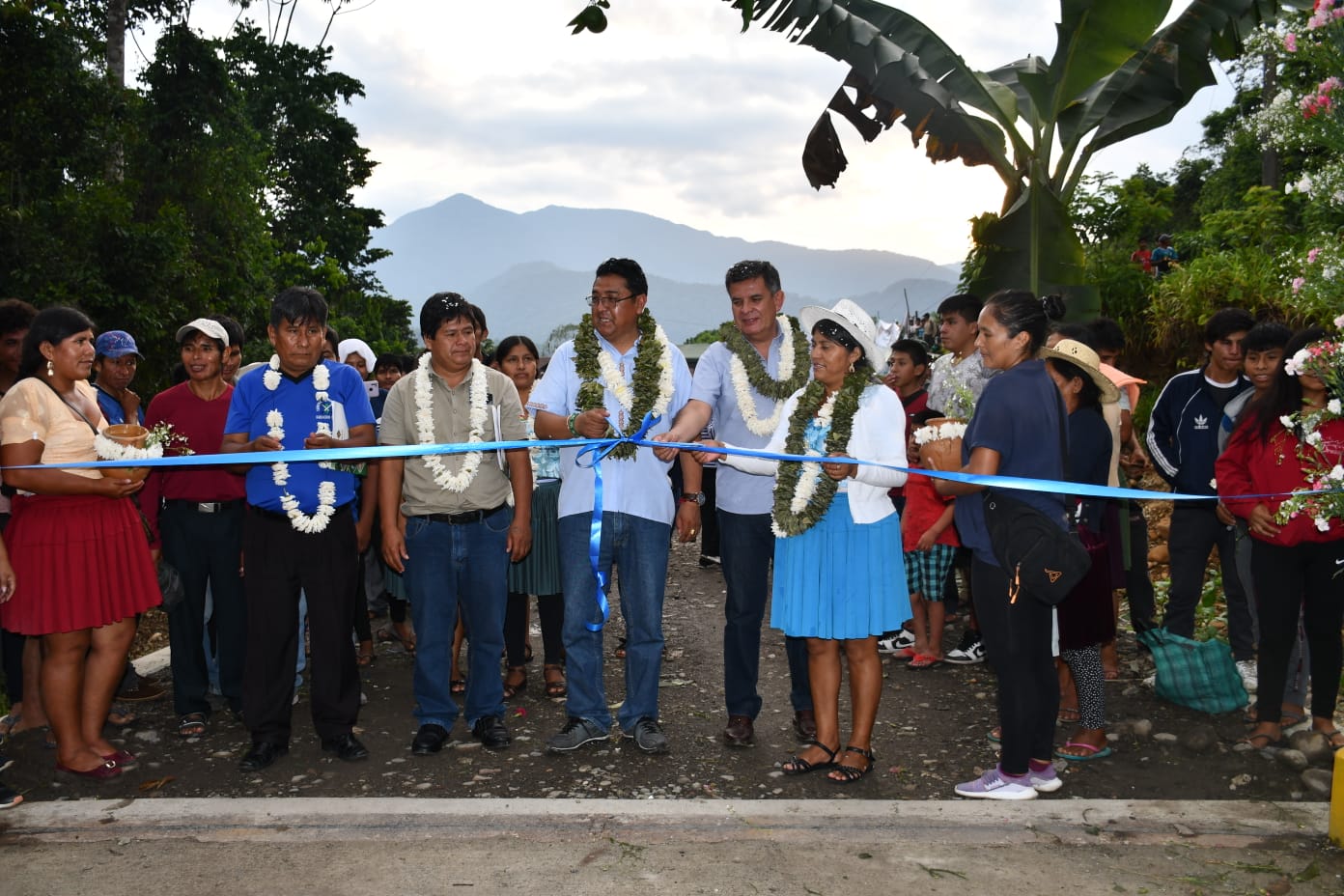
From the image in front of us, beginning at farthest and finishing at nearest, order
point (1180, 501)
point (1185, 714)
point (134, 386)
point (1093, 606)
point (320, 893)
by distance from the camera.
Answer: point (134, 386) → point (1180, 501) → point (1185, 714) → point (1093, 606) → point (320, 893)

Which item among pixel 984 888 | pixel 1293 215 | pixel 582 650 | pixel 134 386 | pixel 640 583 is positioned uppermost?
pixel 1293 215

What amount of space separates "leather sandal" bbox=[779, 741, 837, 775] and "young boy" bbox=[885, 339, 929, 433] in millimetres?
2705

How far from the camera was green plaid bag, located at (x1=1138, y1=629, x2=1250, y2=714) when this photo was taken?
5.81 m

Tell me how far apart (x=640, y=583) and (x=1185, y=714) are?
3.05 metres

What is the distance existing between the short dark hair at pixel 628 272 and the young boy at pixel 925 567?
218 centimetres

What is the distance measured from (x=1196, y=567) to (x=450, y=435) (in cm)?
428

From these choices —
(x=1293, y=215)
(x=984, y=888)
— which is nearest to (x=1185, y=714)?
(x=984, y=888)

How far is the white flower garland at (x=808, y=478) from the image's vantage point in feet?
16.6

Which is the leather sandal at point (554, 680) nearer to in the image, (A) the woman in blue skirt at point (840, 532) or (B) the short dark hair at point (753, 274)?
(A) the woman in blue skirt at point (840, 532)

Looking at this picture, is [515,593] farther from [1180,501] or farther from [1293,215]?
[1293,215]

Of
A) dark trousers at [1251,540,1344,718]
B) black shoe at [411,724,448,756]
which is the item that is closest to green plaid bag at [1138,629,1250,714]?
dark trousers at [1251,540,1344,718]

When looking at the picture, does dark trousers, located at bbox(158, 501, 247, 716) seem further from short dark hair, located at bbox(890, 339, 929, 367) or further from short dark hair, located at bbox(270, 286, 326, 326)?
short dark hair, located at bbox(890, 339, 929, 367)

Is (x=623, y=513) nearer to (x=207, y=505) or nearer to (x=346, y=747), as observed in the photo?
(x=346, y=747)

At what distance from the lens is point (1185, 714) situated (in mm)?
5883
